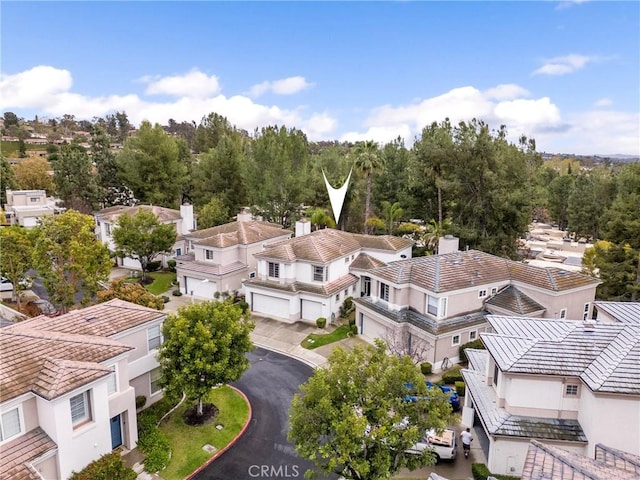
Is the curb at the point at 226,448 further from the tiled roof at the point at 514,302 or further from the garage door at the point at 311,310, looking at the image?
the tiled roof at the point at 514,302

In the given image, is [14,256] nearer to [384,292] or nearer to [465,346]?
[384,292]

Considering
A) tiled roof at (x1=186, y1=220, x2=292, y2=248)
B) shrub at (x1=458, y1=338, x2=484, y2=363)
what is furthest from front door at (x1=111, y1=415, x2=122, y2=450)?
tiled roof at (x1=186, y1=220, x2=292, y2=248)

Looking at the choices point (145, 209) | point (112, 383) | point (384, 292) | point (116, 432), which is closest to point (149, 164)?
point (145, 209)

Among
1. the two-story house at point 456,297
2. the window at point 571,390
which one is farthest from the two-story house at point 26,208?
the window at point 571,390

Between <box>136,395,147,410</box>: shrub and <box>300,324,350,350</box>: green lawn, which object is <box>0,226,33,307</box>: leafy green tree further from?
<box>300,324,350,350</box>: green lawn

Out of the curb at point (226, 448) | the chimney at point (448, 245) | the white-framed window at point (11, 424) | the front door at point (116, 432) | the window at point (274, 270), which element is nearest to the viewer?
the white-framed window at point (11, 424)

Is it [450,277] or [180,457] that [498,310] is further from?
[180,457]
